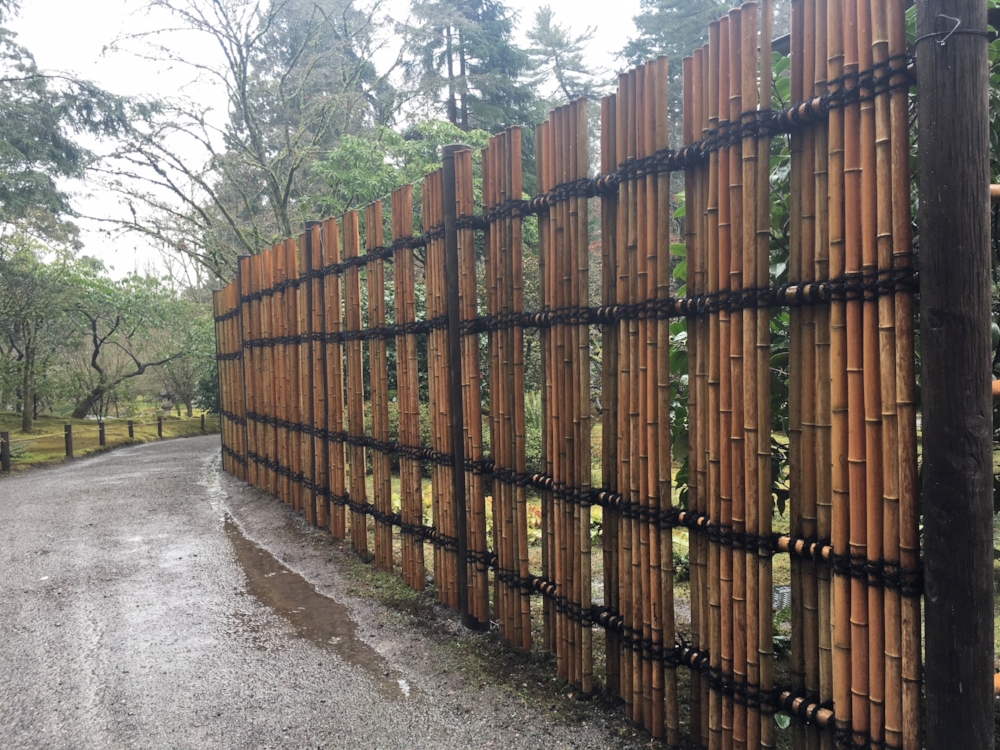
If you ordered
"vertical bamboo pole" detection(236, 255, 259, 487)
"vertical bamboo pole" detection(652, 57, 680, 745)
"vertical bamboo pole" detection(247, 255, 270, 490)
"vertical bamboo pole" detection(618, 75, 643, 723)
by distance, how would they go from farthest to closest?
1. "vertical bamboo pole" detection(236, 255, 259, 487)
2. "vertical bamboo pole" detection(247, 255, 270, 490)
3. "vertical bamboo pole" detection(618, 75, 643, 723)
4. "vertical bamboo pole" detection(652, 57, 680, 745)

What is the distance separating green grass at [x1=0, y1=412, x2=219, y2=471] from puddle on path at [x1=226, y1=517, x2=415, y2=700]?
9.30 metres

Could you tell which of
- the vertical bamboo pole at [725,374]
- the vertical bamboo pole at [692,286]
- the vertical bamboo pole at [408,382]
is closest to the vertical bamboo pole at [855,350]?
the vertical bamboo pole at [725,374]

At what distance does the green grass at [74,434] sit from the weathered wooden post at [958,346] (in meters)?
13.7

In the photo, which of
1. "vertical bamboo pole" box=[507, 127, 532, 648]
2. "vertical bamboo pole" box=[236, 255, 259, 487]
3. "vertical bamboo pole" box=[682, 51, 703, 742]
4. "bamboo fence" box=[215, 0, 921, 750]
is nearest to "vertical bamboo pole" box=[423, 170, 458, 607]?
"bamboo fence" box=[215, 0, 921, 750]

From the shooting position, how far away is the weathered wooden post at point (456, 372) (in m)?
3.76

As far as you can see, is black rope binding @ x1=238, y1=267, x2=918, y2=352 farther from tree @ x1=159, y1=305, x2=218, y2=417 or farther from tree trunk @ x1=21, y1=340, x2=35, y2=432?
tree trunk @ x1=21, y1=340, x2=35, y2=432

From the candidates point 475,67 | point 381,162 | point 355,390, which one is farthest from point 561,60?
point 355,390

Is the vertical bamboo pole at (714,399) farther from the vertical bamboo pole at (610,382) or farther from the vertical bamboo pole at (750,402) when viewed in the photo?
the vertical bamboo pole at (610,382)

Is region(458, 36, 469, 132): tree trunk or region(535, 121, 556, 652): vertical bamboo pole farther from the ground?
region(458, 36, 469, 132): tree trunk

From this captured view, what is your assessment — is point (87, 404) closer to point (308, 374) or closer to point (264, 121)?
point (264, 121)

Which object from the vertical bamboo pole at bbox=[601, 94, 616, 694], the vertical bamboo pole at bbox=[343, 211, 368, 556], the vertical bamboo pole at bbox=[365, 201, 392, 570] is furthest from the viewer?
the vertical bamboo pole at bbox=[343, 211, 368, 556]

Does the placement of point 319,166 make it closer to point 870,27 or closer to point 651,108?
point 651,108

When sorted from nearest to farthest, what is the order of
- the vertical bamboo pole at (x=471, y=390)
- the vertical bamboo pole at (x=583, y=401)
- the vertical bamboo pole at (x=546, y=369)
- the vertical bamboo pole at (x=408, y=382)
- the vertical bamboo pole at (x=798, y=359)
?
the vertical bamboo pole at (x=798, y=359), the vertical bamboo pole at (x=583, y=401), the vertical bamboo pole at (x=546, y=369), the vertical bamboo pole at (x=471, y=390), the vertical bamboo pole at (x=408, y=382)

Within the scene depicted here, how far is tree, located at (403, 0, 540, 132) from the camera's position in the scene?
1747 centimetres
